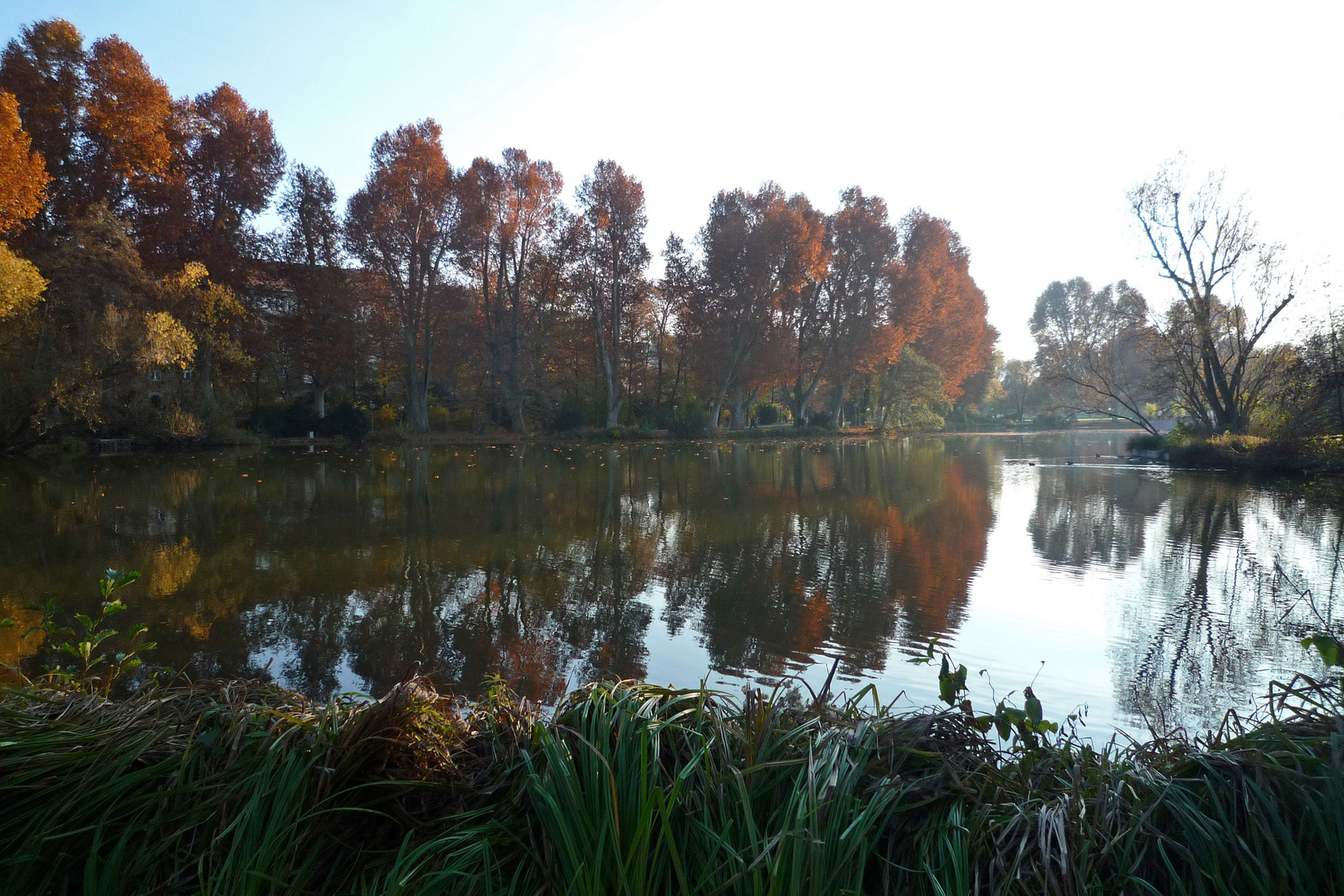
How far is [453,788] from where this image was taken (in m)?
1.91

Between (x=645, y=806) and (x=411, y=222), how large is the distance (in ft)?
108

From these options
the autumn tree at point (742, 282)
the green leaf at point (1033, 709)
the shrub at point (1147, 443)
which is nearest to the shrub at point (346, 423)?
the autumn tree at point (742, 282)

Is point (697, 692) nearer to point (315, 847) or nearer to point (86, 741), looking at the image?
point (315, 847)

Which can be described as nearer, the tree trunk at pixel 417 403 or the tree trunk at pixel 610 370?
the tree trunk at pixel 417 403

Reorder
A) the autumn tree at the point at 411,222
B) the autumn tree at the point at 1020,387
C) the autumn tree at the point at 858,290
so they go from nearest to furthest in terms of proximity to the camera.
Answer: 1. the autumn tree at the point at 411,222
2. the autumn tree at the point at 858,290
3. the autumn tree at the point at 1020,387

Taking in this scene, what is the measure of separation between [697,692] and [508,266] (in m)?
35.8

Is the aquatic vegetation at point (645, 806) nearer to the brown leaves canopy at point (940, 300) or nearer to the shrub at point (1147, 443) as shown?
the shrub at point (1147, 443)

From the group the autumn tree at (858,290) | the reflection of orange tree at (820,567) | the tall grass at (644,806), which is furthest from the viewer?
the autumn tree at (858,290)

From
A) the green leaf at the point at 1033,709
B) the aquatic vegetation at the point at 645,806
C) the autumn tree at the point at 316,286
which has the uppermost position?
the autumn tree at the point at 316,286

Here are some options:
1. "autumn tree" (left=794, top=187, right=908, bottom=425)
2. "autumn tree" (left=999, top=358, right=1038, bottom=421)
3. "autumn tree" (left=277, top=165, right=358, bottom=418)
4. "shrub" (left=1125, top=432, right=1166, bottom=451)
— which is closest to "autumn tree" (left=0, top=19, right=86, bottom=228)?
"autumn tree" (left=277, top=165, right=358, bottom=418)

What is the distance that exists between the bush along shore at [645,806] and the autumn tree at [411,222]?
31.6 metres

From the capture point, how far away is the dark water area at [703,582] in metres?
4.41

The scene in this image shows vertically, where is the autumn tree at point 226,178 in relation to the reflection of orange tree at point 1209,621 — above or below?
above

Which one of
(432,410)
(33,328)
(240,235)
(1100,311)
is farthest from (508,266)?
(1100,311)
